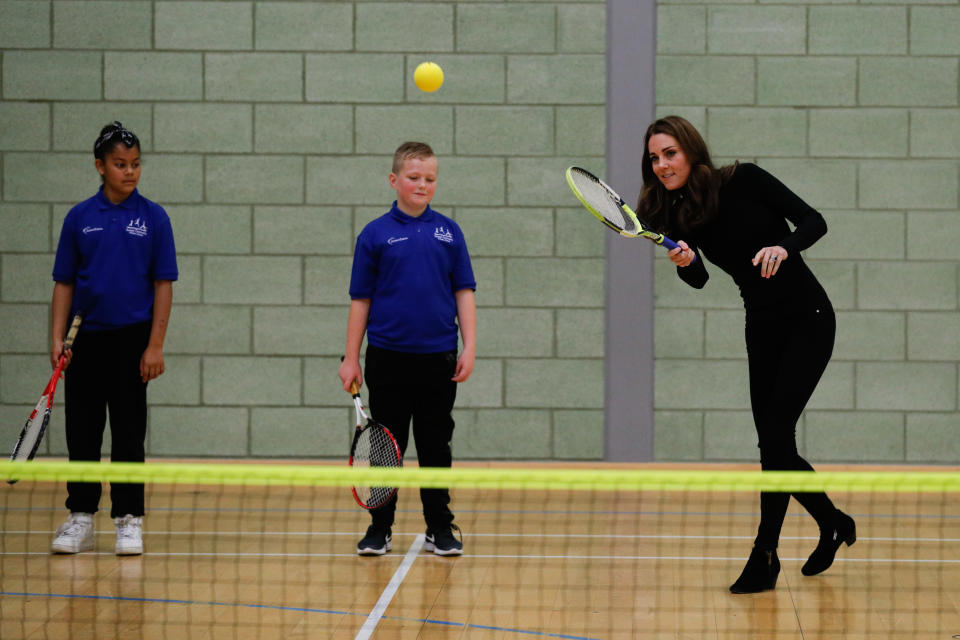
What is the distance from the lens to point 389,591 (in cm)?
357

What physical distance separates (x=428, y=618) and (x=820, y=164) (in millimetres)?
3817

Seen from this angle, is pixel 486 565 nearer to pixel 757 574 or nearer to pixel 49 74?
pixel 757 574

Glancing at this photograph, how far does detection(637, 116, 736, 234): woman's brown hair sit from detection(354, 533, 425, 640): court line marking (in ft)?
5.09

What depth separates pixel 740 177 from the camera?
356 centimetres

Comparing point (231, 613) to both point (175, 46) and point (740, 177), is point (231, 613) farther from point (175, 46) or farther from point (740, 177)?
point (175, 46)

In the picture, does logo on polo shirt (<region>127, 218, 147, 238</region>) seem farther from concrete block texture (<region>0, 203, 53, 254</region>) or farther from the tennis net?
concrete block texture (<region>0, 203, 53, 254</region>)

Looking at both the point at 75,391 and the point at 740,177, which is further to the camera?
the point at 75,391

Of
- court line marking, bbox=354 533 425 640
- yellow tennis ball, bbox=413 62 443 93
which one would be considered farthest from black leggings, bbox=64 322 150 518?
yellow tennis ball, bbox=413 62 443 93

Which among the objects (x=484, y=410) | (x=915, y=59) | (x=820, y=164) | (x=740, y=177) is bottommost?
(x=484, y=410)

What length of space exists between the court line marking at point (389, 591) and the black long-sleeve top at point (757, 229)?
149 cm

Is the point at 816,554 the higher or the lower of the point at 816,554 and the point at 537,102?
the lower

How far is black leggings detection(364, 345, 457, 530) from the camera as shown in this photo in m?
4.04

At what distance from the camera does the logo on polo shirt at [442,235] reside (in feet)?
13.4

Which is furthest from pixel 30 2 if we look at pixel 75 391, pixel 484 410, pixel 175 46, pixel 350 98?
pixel 484 410
